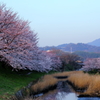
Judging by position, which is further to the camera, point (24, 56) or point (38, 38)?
point (38, 38)

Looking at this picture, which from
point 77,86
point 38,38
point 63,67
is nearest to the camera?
point 77,86

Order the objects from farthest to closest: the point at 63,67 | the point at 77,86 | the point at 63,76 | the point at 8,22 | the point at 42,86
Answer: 1. the point at 63,67
2. the point at 63,76
3. the point at 77,86
4. the point at 42,86
5. the point at 8,22

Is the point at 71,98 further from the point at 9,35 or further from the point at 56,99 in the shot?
the point at 9,35

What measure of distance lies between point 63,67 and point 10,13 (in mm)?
34179

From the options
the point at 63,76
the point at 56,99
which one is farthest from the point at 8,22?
the point at 63,76

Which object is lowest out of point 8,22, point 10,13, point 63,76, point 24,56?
point 63,76

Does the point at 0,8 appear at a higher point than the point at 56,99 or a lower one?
higher

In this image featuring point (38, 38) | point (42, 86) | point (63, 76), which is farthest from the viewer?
point (63, 76)

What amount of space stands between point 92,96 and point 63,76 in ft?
59.5

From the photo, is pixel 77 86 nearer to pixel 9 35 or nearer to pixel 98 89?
pixel 98 89

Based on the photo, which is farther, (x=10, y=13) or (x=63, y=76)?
(x=63, y=76)

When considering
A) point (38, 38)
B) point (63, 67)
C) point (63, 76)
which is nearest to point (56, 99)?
point (38, 38)

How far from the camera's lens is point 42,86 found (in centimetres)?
1377

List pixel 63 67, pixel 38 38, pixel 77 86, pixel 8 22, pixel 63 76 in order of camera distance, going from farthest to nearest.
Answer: pixel 63 67
pixel 63 76
pixel 38 38
pixel 77 86
pixel 8 22
